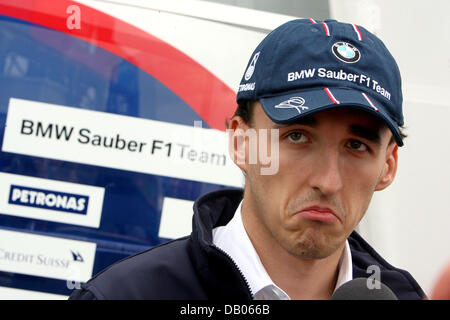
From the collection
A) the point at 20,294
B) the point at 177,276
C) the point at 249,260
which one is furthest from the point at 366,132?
the point at 20,294

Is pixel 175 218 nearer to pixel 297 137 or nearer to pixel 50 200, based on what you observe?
pixel 50 200

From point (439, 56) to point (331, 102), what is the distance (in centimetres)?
134

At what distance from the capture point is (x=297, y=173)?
1317mm

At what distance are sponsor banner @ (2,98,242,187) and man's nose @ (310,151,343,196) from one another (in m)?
0.96

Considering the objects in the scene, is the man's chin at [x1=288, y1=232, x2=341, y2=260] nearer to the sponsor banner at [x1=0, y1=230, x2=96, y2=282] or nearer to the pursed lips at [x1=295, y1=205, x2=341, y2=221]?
the pursed lips at [x1=295, y1=205, x2=341, y2=221]

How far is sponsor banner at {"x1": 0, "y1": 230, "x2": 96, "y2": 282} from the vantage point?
82.4 inches

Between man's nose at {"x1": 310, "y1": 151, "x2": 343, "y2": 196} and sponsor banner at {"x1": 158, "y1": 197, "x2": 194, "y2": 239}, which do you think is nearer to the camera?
man's nose at {"x1": 310, "y1": 151, "x2": 343, "y2": 196}

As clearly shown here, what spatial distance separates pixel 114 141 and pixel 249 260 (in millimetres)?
946

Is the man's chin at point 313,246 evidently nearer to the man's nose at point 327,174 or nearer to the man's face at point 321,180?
the man's face at point 321,180

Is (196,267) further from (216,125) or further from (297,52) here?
(216,125)

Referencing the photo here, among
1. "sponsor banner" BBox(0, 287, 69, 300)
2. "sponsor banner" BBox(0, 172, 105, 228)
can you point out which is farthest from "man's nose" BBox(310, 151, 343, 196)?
"sponsor banner" BBox(0, 287, 69, 300)

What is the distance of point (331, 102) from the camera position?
1.24 m
